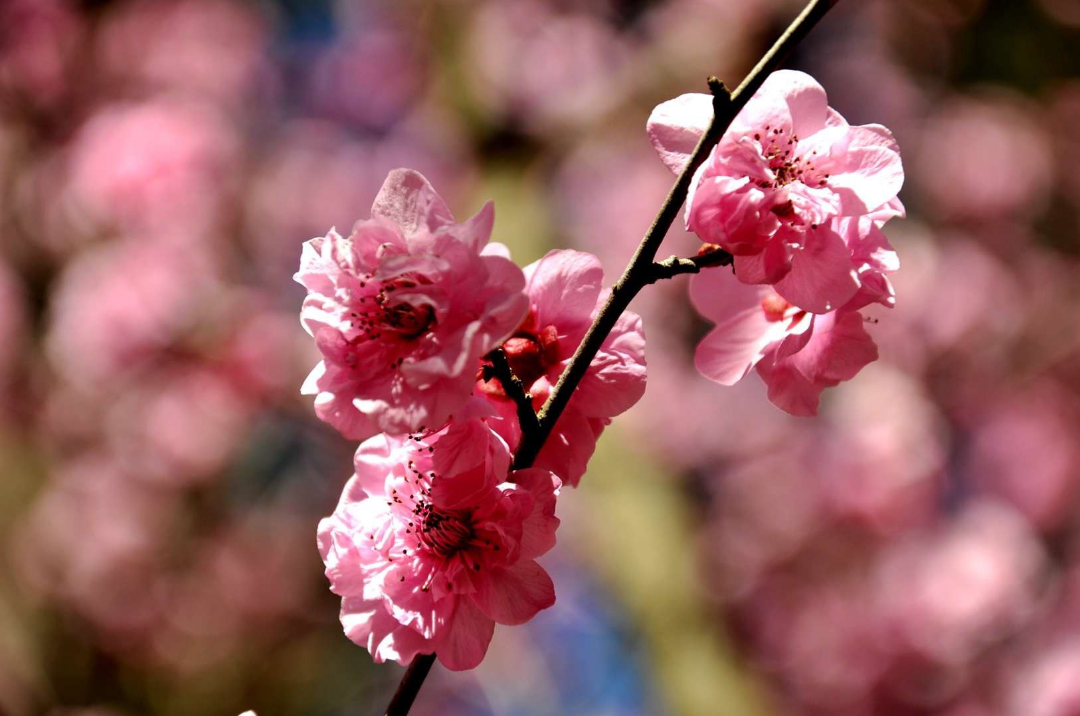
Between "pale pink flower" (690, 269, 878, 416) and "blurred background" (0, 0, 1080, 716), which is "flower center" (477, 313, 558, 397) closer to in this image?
"pale pink flower" (690, 269, 878, 416)

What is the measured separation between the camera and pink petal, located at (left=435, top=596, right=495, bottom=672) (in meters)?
0.56

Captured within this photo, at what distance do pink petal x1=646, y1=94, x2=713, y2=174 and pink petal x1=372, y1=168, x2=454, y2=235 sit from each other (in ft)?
0.50

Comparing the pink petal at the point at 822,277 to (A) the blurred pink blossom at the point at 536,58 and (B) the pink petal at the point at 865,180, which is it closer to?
(B) the pink petal at the point at 865,180

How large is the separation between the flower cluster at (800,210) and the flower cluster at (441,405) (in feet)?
0.28

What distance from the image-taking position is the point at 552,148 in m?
2.64

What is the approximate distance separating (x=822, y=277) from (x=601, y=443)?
191cm

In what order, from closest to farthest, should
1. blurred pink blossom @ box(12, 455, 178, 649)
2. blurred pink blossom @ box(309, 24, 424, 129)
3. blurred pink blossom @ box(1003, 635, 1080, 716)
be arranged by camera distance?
blurred pink blossom @ box(1003, 635, 1080, 716), blurred pink blossom @ box(12, 455, 178, 649), blurred pink blossom @ box(309, 24, 424, 129)

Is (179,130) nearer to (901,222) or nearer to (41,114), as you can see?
(41,114)

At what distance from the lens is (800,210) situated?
57 cm

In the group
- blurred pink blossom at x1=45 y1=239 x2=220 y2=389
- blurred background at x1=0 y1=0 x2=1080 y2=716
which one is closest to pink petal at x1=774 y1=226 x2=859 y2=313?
blurred background at x1=0 y1=0 x2=1080 y2=716

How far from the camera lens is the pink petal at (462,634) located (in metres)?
0.56

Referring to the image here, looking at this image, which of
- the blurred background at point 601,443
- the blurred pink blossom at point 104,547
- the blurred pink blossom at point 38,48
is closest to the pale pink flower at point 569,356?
the blurred background at point 601,443

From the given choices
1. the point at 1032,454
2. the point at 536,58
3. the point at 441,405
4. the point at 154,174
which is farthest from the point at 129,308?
the point at 1032,454

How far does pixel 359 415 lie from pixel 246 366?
253 cm
